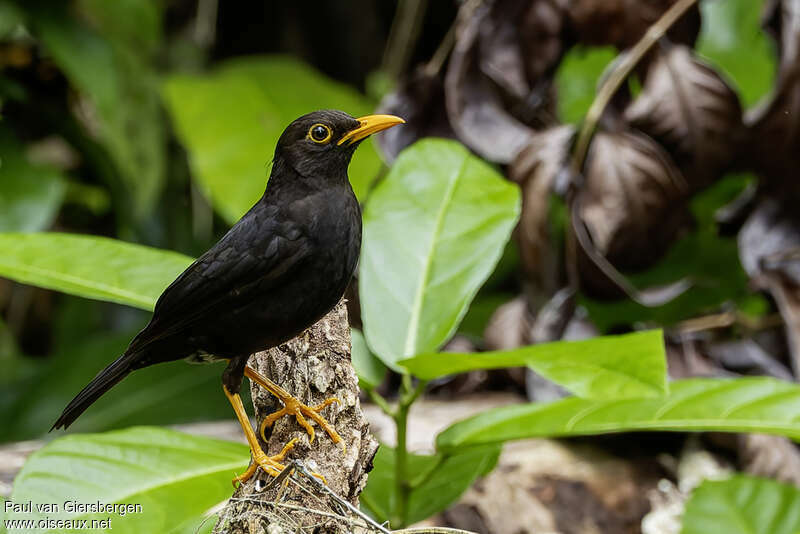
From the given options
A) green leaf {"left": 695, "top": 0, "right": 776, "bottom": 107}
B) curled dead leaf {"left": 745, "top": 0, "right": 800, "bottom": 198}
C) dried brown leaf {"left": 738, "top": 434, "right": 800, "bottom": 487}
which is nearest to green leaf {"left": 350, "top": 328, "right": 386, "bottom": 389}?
dried brown leaf {"left": 738, "top": 434, "right": 800, "bottom": 487}

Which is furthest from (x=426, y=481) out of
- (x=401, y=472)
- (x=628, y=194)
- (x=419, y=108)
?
(x=419, y=108)

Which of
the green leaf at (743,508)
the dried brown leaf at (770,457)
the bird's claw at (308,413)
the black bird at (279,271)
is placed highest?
the black bird at (279,271)

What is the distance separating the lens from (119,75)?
15.6ft

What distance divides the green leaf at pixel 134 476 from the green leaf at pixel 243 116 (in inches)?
71.3

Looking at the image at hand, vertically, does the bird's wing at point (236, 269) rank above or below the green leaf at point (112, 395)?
above

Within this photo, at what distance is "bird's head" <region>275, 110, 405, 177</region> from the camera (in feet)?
6.95

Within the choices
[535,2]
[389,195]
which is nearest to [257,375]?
[389,195]

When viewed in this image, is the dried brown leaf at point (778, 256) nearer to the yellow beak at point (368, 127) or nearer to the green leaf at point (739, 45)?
the green leaf at point (739, 45)

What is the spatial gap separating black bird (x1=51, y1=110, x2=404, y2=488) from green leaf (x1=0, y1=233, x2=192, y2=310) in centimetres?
29

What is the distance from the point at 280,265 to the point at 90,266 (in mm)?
694

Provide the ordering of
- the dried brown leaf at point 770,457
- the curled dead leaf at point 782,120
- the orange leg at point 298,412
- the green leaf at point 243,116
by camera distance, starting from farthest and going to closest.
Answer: the green leaf at point 243,116, the curled dead leaf at point 782,120, the dried brown leaf at point 770,457, the orange leg at point 298,412

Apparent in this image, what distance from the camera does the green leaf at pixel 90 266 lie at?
7.79ft

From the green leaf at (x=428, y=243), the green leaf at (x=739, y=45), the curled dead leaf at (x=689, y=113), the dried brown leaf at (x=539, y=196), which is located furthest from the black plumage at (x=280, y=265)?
the green leaf at (x=739, y=45)

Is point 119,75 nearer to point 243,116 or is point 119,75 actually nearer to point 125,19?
point 125,19
